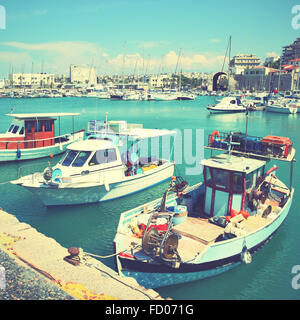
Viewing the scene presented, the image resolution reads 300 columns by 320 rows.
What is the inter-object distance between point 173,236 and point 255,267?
16.0ft

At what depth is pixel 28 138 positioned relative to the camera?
96.8ft

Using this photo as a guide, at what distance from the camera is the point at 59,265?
1073 cm

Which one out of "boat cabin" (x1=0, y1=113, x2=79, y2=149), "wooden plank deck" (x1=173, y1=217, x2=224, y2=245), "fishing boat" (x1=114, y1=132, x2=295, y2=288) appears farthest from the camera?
"boat cabin" (x1=0, y1=113, x2=79, y2=149)

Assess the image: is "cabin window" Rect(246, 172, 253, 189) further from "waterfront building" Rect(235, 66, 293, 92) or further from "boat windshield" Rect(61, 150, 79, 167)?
"waterfront building" Rect(235, 66, 293, 92)

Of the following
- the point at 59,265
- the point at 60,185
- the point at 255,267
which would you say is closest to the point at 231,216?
the point at 255,267

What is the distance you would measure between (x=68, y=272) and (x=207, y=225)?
5917mm

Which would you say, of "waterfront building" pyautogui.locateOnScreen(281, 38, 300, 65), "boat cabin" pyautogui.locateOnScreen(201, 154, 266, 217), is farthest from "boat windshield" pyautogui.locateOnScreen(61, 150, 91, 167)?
"waterfront building" pyautogui.locateOnScreen(281, 38, 300, 65)

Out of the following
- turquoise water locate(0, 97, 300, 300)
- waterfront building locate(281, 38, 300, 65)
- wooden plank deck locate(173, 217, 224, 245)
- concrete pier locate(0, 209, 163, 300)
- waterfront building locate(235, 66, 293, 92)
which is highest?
waterfront building locate(281, 38, 300, 65)

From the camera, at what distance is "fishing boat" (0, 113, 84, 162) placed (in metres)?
28.5

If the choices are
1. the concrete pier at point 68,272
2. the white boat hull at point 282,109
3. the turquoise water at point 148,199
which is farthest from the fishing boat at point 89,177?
the white boat hull at point 282,109

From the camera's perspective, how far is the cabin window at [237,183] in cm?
1312

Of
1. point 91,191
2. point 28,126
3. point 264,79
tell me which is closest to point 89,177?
point 91,191

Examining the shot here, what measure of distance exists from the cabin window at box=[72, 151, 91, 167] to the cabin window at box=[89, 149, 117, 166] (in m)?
0.39

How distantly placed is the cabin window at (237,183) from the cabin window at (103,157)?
8931mm
